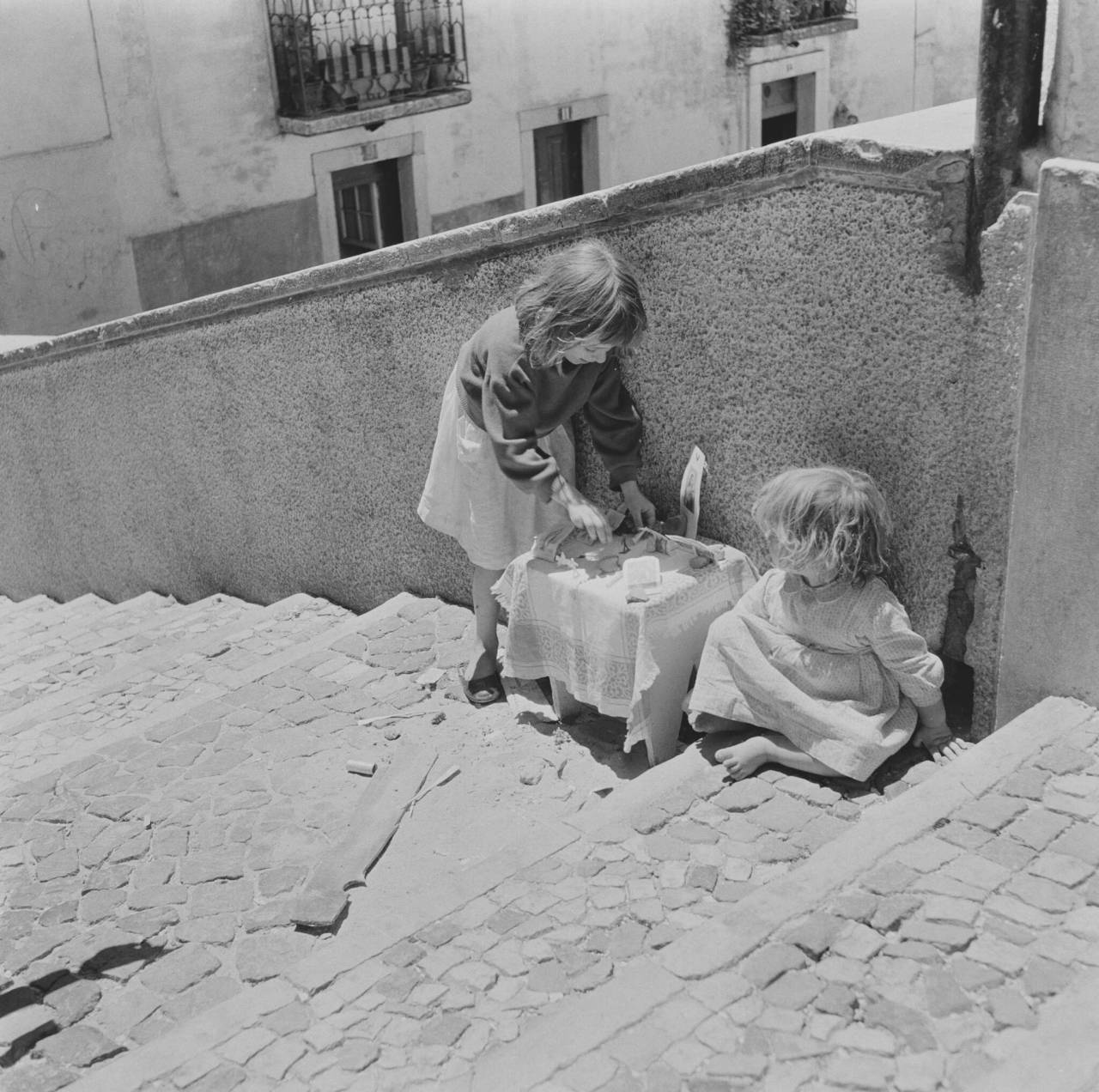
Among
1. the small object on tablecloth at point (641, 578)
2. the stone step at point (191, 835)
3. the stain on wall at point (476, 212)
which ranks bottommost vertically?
the stain on wall at point (476, 212)

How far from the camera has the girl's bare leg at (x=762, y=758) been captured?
3.71 meters

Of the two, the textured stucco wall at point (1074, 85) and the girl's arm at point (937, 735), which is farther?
the girl's arm at point (937, 735)

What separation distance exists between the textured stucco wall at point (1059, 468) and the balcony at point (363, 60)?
13.6 metres

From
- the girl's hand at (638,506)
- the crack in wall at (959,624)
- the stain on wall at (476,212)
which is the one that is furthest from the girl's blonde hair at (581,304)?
the stain on wall at (476,212)

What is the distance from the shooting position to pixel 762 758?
12.3ft

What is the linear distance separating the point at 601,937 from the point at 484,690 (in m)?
1.70

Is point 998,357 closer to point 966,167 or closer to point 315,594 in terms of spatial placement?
point 966,167

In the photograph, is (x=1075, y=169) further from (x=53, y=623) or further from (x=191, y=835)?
(x=53, y=623)

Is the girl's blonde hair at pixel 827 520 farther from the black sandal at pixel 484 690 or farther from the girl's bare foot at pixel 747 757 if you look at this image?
the black sandal at pixel 484 690

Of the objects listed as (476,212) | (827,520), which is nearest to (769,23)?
(476,212)

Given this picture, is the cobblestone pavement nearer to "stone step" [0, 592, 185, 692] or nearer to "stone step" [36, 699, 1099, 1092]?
"stone step" [36, 699, 1099, 1092]

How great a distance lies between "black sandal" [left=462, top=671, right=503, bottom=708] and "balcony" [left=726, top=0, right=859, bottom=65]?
1644 centimetres

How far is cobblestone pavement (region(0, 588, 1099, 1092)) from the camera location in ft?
8.51

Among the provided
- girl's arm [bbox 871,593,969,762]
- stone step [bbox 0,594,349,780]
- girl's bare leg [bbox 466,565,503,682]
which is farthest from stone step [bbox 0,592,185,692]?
girl's arm [bbox 871,593,969,762]
